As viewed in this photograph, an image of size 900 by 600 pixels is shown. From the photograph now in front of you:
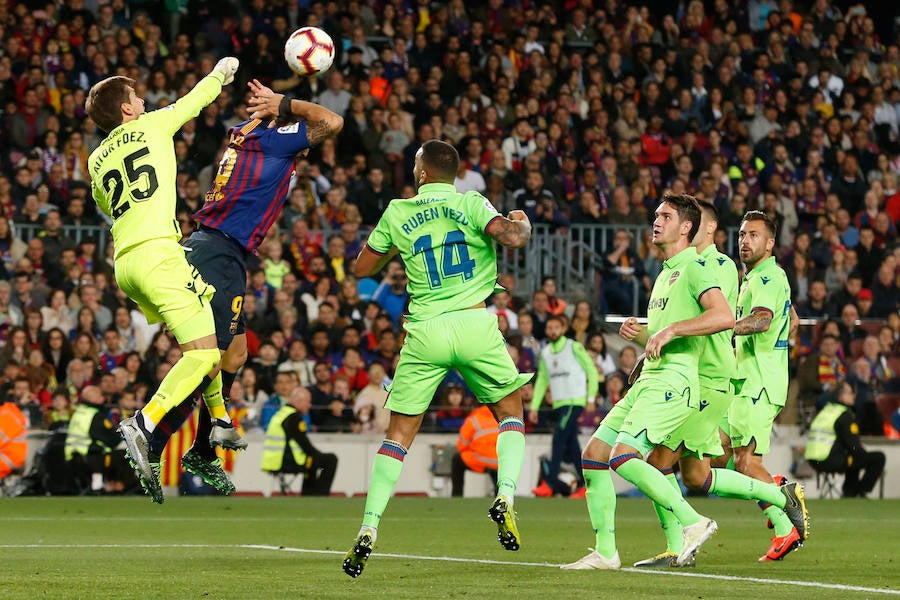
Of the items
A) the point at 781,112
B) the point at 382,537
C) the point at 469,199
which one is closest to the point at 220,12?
the point at 781,112

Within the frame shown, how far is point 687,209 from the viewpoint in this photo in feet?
31.8

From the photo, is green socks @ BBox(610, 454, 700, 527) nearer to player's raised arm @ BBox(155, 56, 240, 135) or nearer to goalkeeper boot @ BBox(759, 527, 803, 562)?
goalkeeper boot @ BBox(759, 527, 803, 562)

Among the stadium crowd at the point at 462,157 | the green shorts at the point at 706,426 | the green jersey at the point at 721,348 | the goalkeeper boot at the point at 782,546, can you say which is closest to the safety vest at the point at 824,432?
the stadium crowd at the point at 462,157

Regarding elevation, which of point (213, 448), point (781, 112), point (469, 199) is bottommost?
point (213, 448)

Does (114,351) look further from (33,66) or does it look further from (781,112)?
(781,112)

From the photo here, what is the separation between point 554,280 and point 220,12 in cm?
683

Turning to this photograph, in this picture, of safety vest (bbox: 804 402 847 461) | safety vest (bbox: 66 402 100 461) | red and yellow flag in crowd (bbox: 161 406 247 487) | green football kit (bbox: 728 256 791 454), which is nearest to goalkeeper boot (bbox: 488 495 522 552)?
green football kit (bbox: 728 256 791 454)

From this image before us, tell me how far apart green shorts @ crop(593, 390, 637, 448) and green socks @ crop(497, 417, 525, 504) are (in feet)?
1.86

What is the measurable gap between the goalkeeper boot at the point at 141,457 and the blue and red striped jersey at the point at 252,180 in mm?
1558

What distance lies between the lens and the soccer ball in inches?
409

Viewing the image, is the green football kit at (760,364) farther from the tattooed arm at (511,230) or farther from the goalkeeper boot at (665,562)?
the tattooed arm at (511,230)

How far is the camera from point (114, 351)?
1873 cm

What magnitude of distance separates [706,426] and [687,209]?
1382mm

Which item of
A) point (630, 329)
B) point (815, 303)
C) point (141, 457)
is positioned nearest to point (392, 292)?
point (815, 303)
